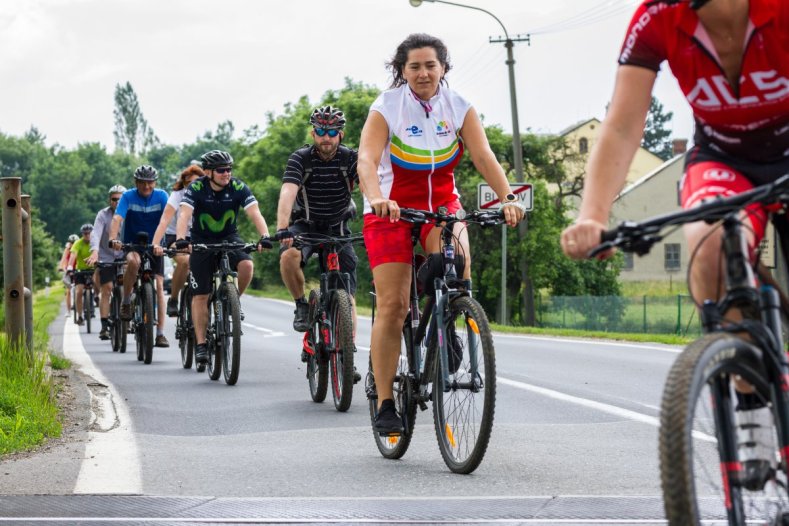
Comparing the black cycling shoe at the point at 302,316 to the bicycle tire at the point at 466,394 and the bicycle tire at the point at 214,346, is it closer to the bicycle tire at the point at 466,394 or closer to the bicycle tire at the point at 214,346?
the bicycle tire at the point at 214,346

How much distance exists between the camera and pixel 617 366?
14.1m

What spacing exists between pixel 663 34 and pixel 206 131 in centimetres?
19267

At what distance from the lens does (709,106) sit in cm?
383

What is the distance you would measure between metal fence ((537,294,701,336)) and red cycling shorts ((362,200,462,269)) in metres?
24.7

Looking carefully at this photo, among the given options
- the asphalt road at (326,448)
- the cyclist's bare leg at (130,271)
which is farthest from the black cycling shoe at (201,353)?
the cyclist's bare leg at (130,271)

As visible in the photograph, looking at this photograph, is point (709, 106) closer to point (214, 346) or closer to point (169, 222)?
point (214, 346)

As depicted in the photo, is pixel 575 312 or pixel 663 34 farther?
pixel 575 312

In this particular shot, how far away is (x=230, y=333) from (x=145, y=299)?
3.35 metres

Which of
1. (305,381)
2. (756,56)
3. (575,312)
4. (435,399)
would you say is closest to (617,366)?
(305,381)

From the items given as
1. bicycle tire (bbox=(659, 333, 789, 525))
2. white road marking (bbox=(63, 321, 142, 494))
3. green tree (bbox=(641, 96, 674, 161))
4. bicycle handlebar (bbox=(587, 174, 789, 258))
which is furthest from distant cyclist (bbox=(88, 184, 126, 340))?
green tree (bbox=(641, 96, 674, 161))

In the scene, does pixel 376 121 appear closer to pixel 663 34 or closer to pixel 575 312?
pixel 663 34

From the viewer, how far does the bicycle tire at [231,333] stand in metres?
11.3

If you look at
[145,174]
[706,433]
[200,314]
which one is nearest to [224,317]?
[200,314]

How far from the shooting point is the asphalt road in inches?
233
